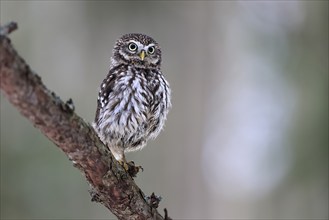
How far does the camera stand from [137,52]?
3.76 m

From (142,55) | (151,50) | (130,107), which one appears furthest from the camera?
(151,50)

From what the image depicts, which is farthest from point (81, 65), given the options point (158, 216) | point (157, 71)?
point (158, 216)

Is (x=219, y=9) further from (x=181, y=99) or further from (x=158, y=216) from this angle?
(x=158, y=216)

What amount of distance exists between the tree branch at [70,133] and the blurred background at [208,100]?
363 centimetres

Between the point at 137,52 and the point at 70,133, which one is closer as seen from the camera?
the point at 70,133

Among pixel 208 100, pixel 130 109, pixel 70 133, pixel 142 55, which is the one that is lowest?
pixel 70 133

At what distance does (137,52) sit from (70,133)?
63.9 inches

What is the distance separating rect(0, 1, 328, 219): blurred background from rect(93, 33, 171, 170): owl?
2.94 m

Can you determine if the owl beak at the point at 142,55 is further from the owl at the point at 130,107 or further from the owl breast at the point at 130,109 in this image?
the owl breast at the point at 130,109

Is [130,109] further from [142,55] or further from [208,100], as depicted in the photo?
[208,100]

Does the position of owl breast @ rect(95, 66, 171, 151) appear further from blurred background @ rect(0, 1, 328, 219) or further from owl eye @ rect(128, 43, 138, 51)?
blurred background @ rect(0, 1, 328, 219)

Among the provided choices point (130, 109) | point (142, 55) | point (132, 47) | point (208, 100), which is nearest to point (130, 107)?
point (130, 109)

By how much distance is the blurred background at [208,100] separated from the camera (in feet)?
22.2

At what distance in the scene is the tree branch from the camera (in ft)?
6.26
